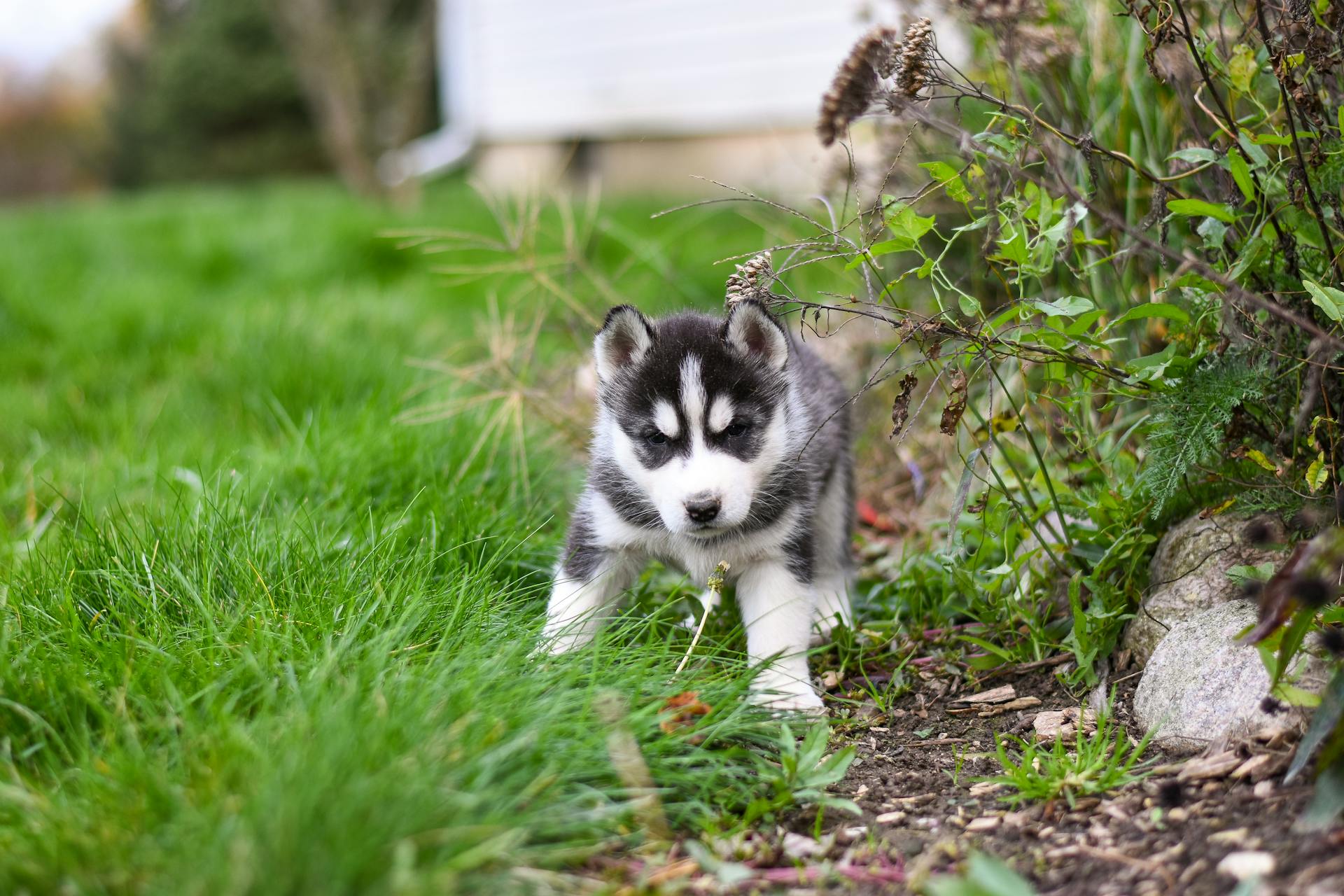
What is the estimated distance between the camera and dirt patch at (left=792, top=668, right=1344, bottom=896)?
2.22 metres

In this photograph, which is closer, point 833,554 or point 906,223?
point 906,223

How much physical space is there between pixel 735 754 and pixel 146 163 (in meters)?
25.0

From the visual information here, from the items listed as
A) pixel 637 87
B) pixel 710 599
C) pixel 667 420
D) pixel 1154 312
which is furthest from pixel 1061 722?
pixel 637 87

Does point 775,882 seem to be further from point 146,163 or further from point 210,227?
point 146,163

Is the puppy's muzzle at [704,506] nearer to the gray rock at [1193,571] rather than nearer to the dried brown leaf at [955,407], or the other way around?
the dried brown leaf at [955,407]

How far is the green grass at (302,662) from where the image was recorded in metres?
2.05

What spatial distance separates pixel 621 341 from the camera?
3473mm

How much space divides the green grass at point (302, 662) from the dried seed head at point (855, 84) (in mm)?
1404

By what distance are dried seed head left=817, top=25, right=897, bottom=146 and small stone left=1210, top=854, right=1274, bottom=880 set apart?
6.15ft

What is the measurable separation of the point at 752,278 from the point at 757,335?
51cm

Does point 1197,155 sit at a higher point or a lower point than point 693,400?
higher

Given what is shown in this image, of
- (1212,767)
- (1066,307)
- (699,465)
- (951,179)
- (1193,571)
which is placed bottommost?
(1212,767)

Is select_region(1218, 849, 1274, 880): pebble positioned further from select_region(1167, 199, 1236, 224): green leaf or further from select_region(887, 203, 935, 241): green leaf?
select_region(887, 203, 935, 241): green leaf

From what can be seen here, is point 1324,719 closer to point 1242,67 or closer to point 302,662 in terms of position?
point 1242,67
